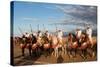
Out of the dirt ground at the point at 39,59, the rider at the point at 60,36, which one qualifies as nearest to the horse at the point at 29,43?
the dirt ground at the point at 39,59

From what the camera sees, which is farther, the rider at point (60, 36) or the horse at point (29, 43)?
the rider at point (60, 36)

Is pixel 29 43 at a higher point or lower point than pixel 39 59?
higher

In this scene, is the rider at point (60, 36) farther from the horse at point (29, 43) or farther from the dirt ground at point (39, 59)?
the horse at point (29, 43)

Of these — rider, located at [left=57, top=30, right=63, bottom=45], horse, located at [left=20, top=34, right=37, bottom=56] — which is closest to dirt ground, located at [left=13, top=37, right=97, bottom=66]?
horse, located at [left=20, top=34, right=37, bottom=56]

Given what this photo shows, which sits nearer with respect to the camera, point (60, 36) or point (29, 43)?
point (29, 43)

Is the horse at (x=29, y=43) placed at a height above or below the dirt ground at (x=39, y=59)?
above

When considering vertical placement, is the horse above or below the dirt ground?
above

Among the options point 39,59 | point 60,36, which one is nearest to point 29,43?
point 39,59

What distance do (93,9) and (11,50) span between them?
119cm

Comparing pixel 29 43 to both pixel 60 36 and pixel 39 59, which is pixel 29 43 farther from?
pixel 60 36

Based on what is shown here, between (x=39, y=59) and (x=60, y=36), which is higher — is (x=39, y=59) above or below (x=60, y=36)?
below

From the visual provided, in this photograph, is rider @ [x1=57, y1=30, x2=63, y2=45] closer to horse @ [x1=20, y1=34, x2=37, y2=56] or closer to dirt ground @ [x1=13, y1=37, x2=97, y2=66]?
dirt ground @ [x1=13, y1=37, x2=97, y2=66]
